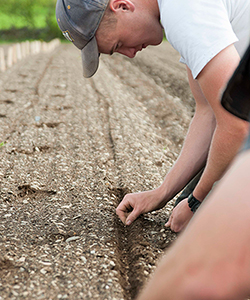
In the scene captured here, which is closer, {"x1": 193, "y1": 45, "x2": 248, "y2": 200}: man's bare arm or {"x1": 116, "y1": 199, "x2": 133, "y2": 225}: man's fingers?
{"x1": 193, "y1": 45, "x2": 248, "y2": 200}: man's bare arm

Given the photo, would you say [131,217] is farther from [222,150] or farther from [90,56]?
[90,56]

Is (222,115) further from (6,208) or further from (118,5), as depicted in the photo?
(6,208)

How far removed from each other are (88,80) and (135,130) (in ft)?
11.2

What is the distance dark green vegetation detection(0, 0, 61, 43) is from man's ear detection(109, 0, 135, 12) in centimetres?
2629

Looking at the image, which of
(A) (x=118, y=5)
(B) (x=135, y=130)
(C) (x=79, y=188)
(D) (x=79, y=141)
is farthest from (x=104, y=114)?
(A) (x=118, y=5)

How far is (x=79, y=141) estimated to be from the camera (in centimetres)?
344

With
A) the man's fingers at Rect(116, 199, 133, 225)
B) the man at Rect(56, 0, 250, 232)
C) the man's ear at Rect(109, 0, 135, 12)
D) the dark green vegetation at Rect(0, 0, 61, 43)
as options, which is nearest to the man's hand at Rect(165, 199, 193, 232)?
the man at Rect(56, 0, 250, 232)

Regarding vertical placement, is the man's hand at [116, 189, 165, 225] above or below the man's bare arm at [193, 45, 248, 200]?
below

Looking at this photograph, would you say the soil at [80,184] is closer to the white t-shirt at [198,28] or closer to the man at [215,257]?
the man at [215,257]

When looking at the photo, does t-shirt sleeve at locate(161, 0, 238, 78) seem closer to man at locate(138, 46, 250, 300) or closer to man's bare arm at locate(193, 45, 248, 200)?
man's bare arm at locate(193, 45, 248, 200)

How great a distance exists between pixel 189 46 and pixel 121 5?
1.62ft

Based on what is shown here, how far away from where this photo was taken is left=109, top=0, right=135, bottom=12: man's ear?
4.86 ft

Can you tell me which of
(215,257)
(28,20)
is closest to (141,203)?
(215,257)

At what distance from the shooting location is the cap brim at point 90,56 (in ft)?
5.53
